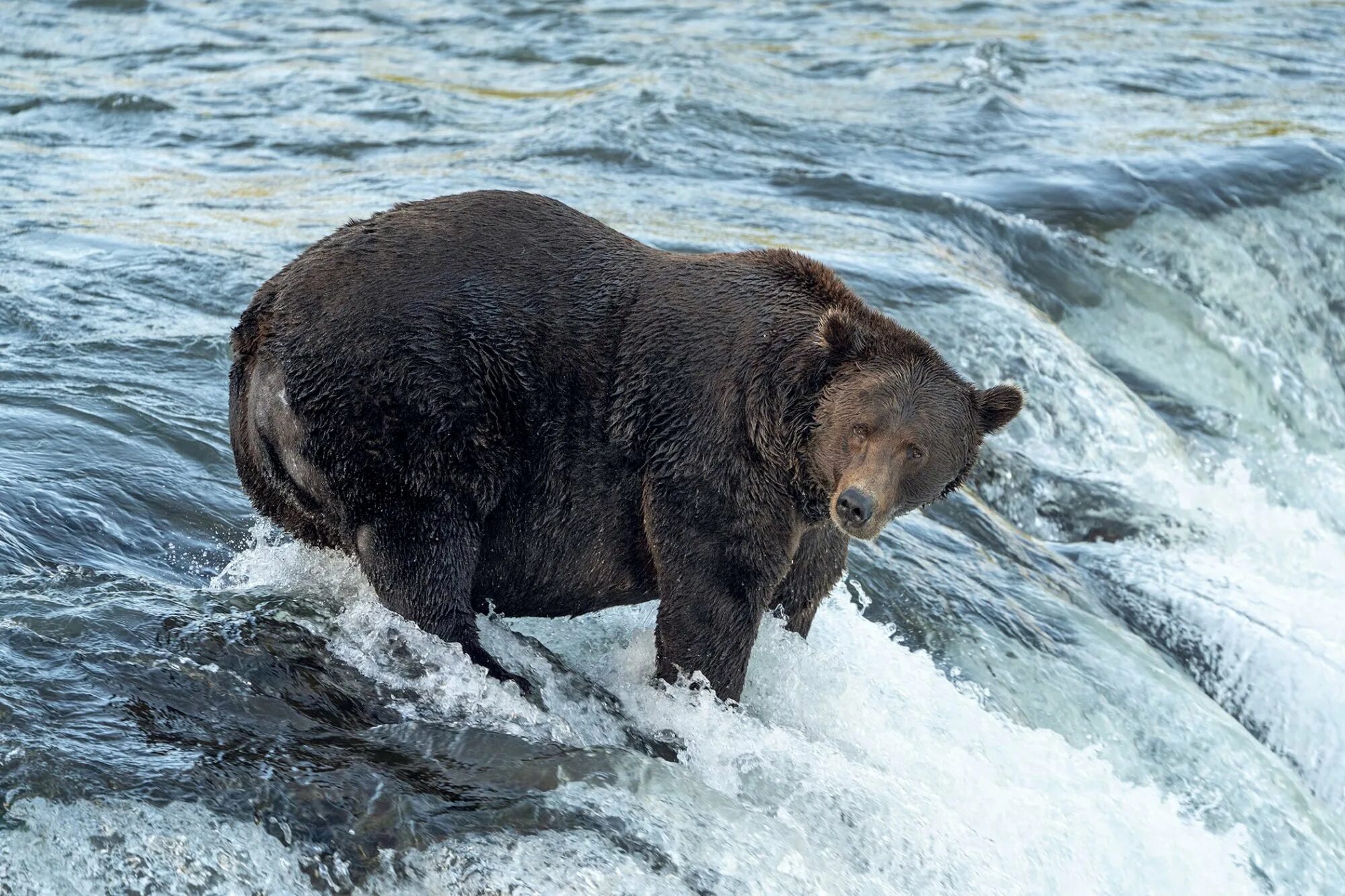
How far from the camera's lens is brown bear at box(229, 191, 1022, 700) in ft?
19.0

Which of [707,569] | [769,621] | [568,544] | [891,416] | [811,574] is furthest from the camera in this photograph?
[769,621]

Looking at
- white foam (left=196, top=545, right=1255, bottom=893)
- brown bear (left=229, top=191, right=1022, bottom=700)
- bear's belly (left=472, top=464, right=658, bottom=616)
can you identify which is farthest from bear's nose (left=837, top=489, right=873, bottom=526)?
white foam (left=196, top=545, right=1255, bottom=893)

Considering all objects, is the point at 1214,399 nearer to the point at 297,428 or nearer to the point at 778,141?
the point at 778,141

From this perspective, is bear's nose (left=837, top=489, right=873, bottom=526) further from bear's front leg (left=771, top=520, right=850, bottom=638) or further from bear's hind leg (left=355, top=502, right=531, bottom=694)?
bear's hind leg (left=355, top=502, right=531, bottom=694)

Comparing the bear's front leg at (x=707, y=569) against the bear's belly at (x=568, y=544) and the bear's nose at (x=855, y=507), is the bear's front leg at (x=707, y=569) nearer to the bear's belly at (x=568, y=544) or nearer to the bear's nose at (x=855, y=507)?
the bear's belly at (x=568, y=544)

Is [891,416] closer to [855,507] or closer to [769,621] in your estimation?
[855,507]

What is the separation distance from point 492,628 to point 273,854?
1.62 m

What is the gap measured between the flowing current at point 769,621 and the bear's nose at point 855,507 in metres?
1.03

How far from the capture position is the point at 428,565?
5887mm

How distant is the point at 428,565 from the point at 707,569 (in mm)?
1011

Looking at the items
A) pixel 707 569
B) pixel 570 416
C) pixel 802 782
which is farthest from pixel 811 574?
pixel 570 416

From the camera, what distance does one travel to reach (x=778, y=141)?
15805mm

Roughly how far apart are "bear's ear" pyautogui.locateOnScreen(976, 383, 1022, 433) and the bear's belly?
4.28 ft

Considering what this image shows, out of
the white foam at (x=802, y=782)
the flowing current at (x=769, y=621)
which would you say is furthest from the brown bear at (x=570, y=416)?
the flowing current at (x=769, y=621)
